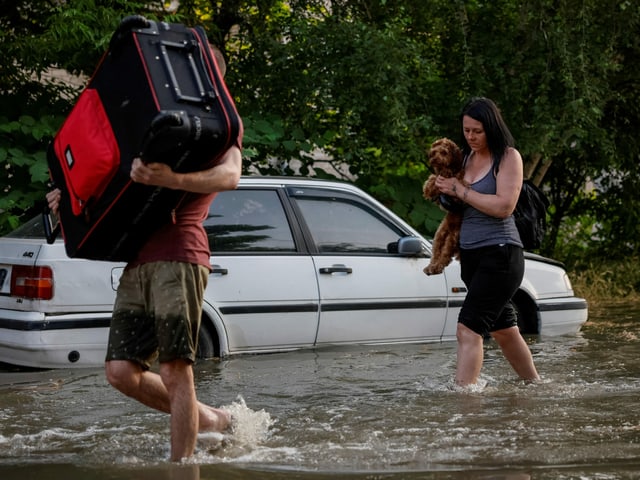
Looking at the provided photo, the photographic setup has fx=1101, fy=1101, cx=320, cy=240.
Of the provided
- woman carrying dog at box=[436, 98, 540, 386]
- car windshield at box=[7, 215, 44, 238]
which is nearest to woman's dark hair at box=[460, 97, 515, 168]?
woman carrying dog at box=[436, 98, 540, 386]

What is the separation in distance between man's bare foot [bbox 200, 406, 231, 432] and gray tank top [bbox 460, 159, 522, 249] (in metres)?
1.98

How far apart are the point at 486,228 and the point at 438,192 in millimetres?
376

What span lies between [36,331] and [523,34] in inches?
274

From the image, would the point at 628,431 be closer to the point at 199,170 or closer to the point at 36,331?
the point at 199,170

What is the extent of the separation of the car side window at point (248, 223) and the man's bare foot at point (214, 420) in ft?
9.37

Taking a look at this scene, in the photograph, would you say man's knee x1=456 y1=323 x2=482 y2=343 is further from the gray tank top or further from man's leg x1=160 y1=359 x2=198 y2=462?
man's leg x1=160 y1=359 x2=198 y2=462

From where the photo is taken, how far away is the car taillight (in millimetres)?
7297

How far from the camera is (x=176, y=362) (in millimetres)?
4590

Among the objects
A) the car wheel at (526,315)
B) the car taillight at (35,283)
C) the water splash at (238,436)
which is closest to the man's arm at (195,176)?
the water splash at (238,436)

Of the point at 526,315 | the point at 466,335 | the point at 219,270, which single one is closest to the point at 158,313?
the point at 466,335

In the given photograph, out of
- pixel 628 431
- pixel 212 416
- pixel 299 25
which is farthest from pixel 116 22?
pixel 628 431

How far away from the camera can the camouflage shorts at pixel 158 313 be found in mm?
4562

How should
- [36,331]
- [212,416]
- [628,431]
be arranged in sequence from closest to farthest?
[212,416] → [628,431] → [36,331]

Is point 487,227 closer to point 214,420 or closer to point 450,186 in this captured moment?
point 450,186
